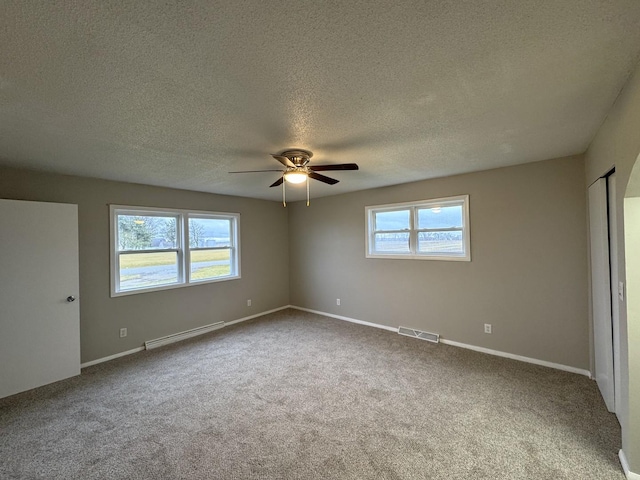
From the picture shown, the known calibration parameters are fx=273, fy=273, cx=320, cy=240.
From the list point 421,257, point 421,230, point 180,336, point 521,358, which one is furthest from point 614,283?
point 180,336

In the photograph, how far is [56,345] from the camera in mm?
3123

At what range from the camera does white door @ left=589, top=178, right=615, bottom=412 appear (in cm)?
237

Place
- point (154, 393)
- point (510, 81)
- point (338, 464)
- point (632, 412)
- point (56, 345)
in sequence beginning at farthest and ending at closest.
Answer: point (56, 345)
point (154, 393)
point (338, 464)
point (632, 412)
point (510, 81)

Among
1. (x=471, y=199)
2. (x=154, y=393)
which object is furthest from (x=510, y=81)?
(x=154, y=393)

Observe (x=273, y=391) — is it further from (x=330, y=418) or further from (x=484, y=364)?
(x=484, y=364)

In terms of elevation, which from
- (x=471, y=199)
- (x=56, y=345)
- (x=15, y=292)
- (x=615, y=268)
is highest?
(x=471, y=199)

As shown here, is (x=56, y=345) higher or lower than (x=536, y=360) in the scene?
higher

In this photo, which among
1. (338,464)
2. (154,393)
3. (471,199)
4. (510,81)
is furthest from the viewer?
(471,199)

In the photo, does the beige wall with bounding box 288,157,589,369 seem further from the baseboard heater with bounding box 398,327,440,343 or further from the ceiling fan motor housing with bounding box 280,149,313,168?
the ceiling fan motor housing with bounding box 280,149,313,168

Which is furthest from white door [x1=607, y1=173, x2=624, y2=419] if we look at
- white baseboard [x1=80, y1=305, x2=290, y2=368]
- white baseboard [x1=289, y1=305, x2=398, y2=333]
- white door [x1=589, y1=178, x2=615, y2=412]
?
white baseboard [x1=80, y1=305, x2=290, y2=368]

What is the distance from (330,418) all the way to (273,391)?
28.2 inches

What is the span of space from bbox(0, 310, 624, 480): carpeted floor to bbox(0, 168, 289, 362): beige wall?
0.56 meters

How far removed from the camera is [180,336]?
4277mm

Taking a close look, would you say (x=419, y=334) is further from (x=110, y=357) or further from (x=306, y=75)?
(x=110, y=357)
